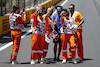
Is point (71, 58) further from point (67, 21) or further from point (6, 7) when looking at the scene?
point (6, 7)

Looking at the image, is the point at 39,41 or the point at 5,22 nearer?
the point at 39,41

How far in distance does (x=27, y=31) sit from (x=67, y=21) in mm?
9445

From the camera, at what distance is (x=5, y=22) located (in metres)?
19.3

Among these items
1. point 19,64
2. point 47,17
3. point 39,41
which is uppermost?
point 47,17

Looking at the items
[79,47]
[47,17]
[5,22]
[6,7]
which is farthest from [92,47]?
[6,7]

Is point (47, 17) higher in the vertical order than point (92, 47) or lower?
higher

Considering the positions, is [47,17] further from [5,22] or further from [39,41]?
[5,22]

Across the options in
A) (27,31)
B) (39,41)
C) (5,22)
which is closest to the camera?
(39,41)

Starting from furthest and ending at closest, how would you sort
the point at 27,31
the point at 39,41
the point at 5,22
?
the point at 27,31, the point at 5,22, the point at 39,41

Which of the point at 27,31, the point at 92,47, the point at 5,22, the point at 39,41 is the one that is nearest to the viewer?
the point at 39,41

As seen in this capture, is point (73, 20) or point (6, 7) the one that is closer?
point (73, 20)

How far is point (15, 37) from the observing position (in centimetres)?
1141

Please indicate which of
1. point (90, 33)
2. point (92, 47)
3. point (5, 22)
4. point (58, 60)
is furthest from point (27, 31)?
point (58, 60)

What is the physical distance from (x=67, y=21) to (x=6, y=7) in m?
10.4
